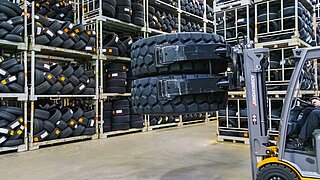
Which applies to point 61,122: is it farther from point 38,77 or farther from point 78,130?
point 38,77

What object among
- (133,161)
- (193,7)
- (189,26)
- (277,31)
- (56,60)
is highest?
(193,7)

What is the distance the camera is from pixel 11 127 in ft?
18.0

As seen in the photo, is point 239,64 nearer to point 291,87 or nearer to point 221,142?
point 291,87

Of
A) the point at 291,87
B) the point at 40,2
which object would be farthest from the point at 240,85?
the point at 40,2

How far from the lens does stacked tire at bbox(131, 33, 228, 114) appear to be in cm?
286

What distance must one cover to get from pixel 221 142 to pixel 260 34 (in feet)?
8.61

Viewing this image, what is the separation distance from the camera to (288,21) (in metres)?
5.92

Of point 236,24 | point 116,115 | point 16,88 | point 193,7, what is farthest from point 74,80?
point 193,7

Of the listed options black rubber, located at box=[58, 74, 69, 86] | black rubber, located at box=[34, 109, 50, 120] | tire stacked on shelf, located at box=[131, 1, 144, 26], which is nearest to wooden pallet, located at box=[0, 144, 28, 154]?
black rubber, located at box=[34, 109, 50, 120]

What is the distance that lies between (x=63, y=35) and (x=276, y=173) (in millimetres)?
5503

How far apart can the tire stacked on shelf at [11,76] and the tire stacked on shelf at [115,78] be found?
2446mm

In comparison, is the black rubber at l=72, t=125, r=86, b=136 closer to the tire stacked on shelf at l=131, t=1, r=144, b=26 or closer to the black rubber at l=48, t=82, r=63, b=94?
the black rubber at l=48, t=82, r=63, b=94

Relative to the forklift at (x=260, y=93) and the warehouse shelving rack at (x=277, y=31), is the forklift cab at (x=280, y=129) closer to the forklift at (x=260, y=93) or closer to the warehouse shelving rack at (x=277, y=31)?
the forklift at (x=260, y=93)

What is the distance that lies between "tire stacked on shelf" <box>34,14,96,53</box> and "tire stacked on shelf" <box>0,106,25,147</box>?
161 cm
